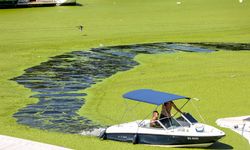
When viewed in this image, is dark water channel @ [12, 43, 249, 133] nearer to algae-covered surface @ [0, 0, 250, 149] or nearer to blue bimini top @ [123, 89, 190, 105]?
algae-covered surface @ [0, 0, 250, 149]

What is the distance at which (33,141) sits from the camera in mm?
20594

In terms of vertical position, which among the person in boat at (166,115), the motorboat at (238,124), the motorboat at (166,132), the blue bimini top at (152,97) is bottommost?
the motorboat at (238,124)

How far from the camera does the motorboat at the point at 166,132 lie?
66.4 feet

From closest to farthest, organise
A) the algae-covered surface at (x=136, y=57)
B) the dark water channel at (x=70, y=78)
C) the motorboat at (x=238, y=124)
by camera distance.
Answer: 1. the motorboat at (x=238, y=124)
2. the dark water channel at (x=70, y=78)
3. the algae-covered surface at (x=136, y=57)

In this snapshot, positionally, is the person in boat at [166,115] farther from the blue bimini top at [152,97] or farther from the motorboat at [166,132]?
the blue bimini top at [152,97]

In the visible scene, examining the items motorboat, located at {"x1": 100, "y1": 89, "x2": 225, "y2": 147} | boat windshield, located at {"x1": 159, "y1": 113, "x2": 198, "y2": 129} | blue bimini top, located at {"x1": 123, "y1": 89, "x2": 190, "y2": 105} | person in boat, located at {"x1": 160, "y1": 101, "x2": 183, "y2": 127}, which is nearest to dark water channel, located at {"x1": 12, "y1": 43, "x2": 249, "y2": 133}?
blue bimini top, located at {"x1": 123, "y1": 89, "x2": 190, "y2": 105}

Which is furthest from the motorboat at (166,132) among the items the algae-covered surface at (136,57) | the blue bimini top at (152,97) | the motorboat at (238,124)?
the motorboat at (238,124)

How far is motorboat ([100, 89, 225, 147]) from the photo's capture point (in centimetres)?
2023

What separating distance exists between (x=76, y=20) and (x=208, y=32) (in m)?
14.4

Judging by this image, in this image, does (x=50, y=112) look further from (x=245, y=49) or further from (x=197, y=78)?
(x=245, y=49)

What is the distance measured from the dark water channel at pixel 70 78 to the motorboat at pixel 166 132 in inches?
122

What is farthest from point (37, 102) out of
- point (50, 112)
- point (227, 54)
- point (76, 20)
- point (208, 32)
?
point (76, 20)

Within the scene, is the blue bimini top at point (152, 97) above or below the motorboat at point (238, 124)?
above

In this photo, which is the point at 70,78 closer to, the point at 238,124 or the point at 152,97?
the point at 238,124
